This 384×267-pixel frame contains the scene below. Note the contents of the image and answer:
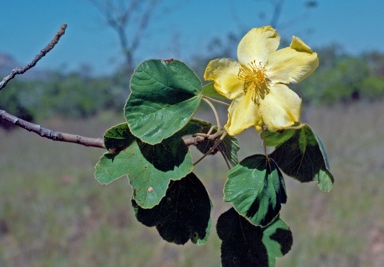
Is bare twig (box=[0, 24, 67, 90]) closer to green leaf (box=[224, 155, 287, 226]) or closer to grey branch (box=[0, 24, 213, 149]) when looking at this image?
grey branch (box=[0, 24, 213, 149])

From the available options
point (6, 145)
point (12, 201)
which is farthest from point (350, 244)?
point (6, 145)

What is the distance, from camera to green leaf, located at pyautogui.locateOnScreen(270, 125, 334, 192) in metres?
0.58

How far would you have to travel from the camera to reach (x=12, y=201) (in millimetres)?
5531

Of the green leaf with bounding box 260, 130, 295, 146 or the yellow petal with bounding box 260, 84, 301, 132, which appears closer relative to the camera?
the yellow petal with bounding box 260, 84, 301, 132

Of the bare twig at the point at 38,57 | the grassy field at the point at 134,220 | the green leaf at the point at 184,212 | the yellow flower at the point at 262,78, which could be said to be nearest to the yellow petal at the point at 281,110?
the yellow flower at the point at 262,78

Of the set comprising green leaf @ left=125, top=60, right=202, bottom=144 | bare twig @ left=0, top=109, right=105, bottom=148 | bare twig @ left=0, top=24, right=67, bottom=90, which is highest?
bare twig @ left=0, top=24, right=67, bottom=90

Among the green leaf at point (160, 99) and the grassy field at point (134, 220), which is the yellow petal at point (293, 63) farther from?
the grassy field at point (134, 220)

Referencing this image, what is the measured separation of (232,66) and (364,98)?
13.2 m

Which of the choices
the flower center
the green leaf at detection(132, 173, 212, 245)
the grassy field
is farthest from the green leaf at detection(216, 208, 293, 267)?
the grassy field

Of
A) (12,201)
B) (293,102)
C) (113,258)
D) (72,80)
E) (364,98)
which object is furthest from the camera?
(72,80)

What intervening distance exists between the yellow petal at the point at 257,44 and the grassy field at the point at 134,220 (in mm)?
3206

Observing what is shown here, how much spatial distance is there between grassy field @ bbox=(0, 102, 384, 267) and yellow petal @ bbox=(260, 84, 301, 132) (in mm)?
3219

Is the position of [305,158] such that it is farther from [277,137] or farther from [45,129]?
[45,129]

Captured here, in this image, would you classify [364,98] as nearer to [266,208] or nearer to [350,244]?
[350,244]
